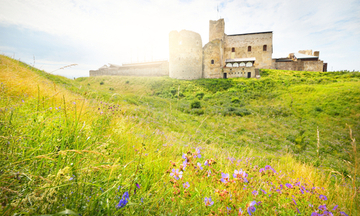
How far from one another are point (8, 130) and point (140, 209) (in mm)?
1379

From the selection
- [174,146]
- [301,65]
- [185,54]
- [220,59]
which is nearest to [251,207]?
[174,146]

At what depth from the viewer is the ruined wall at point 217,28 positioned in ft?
111

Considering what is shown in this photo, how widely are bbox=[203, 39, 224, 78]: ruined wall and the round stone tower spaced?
1.40 m

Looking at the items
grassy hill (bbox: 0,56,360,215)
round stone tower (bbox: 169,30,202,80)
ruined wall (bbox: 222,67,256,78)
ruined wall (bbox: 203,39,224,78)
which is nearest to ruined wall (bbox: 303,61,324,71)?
grassy hill (bbox: 0,56,360,215)

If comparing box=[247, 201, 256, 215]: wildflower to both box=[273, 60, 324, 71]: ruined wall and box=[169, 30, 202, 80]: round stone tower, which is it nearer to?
box=[169, 30, 202, 80]: round stone tower

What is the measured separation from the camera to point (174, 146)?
2.89 metres

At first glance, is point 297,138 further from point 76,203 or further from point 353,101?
point 76,203

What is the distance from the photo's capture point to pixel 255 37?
34.6m

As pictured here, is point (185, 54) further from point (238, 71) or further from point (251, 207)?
point (251, 207)

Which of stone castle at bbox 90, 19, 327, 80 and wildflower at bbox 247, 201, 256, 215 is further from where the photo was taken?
stone castle at bbox 90, 19, 327, 80

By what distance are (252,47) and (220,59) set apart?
1137 cm

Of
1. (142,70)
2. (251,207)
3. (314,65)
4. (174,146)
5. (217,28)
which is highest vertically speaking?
(217,28)

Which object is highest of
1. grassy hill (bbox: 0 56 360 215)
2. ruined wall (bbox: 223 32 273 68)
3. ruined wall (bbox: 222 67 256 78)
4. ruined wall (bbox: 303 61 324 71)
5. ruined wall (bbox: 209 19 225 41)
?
ruined wall (bbox: 209 19 225 41)

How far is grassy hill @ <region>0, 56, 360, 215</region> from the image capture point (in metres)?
1.01
